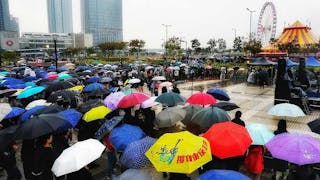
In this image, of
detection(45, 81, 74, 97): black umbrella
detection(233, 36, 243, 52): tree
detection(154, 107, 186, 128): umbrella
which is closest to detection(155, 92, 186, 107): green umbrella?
Answer: detection(154, 107, 186, 128): umbrella

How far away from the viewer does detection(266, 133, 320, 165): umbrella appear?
13.7ft

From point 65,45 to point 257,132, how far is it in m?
144

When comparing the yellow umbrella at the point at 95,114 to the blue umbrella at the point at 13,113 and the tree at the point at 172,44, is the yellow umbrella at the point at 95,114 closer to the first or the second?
the blue umbrella at the point at 13,113

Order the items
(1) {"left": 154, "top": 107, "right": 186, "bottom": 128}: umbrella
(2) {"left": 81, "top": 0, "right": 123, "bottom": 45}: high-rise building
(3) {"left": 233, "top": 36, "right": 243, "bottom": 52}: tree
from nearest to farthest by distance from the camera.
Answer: (1) {"left": 154, "top": 107, "right": 186, "bottom": 128}: umbrella
(3) {"left": 233, "top": 36, "right": 243, "bottom": 52}: tree
(2) {"left": 81, "top": 0, "right": 123, "bottom": 45}: high-rise building

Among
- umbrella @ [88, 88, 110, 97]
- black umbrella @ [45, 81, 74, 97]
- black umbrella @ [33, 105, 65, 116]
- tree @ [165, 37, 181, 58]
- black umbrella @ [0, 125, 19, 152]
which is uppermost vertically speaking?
tree @ [165, 37, 181, 58]

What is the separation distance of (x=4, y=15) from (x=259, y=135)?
6502 inches

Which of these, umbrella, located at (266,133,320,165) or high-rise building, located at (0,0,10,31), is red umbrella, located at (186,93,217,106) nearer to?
umbrella, located at (266,133,320,165)

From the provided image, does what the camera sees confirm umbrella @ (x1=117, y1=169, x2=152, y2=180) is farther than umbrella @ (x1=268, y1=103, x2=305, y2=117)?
No

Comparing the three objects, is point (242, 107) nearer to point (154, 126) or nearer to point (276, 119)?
→ point (276, 119)

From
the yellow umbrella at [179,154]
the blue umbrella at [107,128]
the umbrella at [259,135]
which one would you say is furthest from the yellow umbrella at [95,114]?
the umbrella at [259,135]

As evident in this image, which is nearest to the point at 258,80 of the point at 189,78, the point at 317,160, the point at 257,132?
the point at 189,78

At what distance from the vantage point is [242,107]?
15.3 metres

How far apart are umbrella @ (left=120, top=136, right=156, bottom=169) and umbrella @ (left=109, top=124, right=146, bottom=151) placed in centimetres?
76

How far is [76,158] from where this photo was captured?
13.8ft
